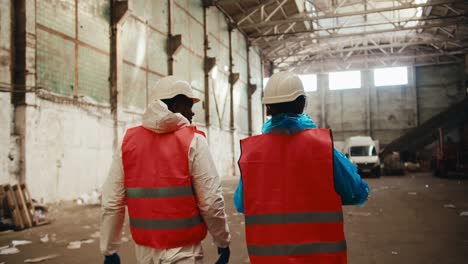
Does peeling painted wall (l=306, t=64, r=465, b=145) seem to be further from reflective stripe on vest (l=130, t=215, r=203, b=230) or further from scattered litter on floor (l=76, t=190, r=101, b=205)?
reflective stripe on vest (l=130, t=215, r=203, b=230)

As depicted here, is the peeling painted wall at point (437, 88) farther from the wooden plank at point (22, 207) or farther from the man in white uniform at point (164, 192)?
the man in white uniform at point (164, 192)

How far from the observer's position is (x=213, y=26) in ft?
61.6

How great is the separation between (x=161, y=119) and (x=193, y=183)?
1.40 feet

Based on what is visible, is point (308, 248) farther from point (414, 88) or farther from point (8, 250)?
point (414, 88)

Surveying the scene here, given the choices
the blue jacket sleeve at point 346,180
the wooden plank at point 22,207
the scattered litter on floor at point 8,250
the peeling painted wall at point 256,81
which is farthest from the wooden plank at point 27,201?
the peeling painted wall at point 256,81

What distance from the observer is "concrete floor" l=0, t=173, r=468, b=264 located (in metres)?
→ 4.85

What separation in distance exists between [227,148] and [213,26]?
20.4 feet

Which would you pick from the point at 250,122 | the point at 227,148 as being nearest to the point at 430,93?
the point at 250,122

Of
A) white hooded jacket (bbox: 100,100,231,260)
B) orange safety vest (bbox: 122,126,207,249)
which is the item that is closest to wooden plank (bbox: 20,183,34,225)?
white hooded jacket (bbox: 100,100,231,260)

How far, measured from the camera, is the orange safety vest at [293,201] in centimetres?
195

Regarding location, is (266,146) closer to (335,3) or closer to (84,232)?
(84,232)

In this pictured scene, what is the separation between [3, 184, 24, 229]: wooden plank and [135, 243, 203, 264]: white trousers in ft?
19.3

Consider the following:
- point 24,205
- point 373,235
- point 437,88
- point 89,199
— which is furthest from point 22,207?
point 437,88

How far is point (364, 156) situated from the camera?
20594 millimetres
